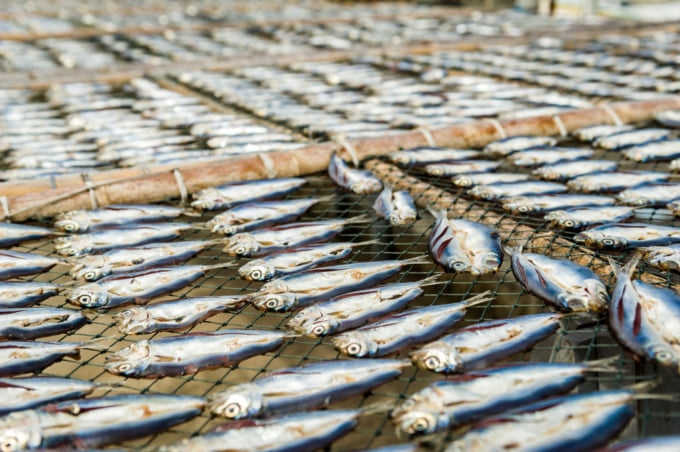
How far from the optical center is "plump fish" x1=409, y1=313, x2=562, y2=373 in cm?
288

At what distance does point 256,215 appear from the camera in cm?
467

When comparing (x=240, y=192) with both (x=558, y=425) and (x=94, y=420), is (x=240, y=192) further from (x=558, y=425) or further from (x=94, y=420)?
(x=558, y=425)

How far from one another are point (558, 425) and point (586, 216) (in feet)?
7.23

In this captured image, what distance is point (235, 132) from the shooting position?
6754 millimetres

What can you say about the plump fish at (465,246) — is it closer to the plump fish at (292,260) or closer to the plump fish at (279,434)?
the plump fish at (292,260)

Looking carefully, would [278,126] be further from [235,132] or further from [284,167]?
[284,167]

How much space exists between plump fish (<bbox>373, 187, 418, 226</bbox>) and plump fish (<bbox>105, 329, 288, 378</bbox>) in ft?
5.11

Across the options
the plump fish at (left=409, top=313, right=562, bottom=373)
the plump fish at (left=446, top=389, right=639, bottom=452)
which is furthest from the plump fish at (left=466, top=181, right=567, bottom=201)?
the plump fish at (left=446, top=389, right=639, bottom=452)

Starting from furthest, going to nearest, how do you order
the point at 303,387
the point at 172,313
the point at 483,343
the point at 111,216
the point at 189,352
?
the point at 111,216 → the point at 172,313 → the point at 189,352 → the point at 483,343 → the point at 303,387

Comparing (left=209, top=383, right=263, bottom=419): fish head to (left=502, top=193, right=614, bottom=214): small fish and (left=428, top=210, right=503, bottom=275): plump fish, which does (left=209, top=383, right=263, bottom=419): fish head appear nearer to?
(left=428, top=210, right=503, bottom=275): plump fish

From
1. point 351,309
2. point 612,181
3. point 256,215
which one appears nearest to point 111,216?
point 256,215

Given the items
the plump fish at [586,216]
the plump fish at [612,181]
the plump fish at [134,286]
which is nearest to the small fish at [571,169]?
the plump fish at [612,181]

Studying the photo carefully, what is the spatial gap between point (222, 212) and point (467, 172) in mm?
2021

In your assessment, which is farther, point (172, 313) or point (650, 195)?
point (650, 195)
